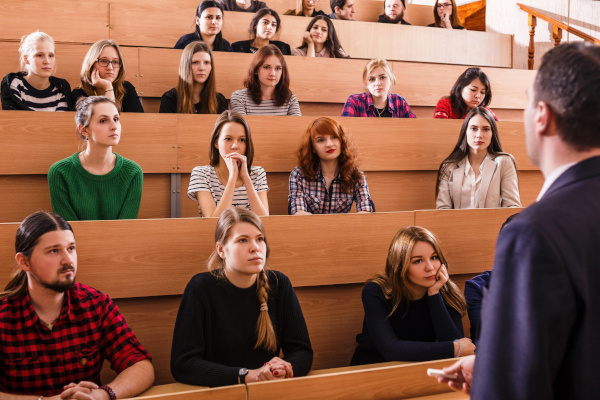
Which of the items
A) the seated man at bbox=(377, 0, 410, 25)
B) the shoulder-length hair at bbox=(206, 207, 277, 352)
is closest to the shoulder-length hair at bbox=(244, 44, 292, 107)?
the shoulder-length hair at bbox=(206, 207, 277, 352)

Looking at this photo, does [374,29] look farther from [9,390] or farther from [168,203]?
[9,390]

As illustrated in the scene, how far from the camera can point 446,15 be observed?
2.75 meters

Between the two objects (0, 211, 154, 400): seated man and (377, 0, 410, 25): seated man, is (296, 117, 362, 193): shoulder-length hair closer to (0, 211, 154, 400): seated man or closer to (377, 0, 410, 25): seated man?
(0, 211, 154, 400): seated man

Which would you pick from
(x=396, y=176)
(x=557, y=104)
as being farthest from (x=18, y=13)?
(x=557, y=104)

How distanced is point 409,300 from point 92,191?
0.73 m

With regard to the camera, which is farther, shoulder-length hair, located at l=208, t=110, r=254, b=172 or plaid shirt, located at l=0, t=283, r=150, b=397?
shoulder-length hair, located at l=208, t=110, r=254, b=172

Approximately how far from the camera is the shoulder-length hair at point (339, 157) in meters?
1.55

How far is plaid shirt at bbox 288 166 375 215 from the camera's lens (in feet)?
5.07

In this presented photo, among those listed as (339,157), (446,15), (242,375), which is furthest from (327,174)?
(446,15)

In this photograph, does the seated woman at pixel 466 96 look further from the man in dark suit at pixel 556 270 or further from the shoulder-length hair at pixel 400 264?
the man in dark suit at pixel 556 270

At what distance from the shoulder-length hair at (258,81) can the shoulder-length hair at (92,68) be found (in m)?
0.37

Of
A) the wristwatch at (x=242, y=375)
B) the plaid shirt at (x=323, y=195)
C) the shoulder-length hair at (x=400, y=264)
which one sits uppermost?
the plaid shirt at (x=323, y=195)

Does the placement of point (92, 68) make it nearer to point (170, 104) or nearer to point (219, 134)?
point (170, 104)

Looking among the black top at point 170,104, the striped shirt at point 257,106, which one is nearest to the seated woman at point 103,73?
the black top at point 170,104
